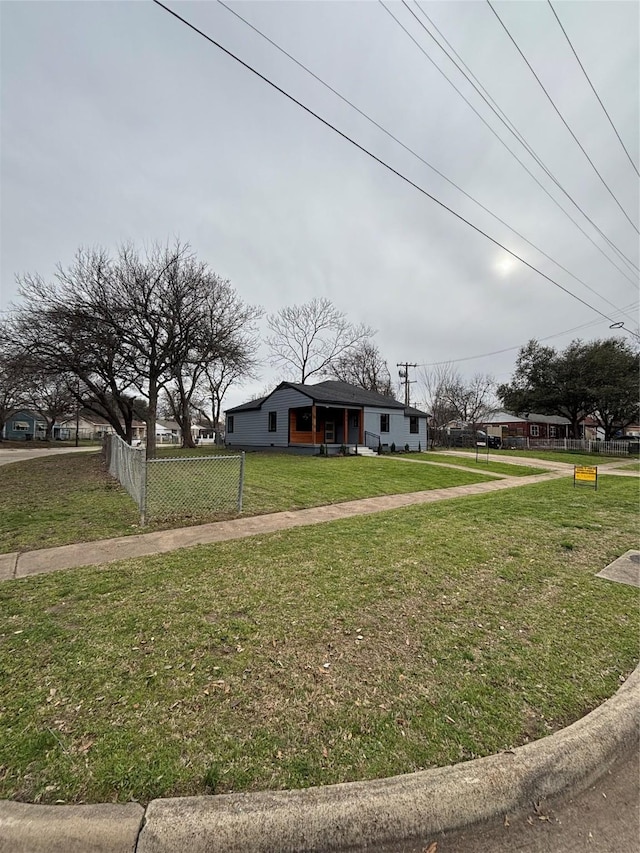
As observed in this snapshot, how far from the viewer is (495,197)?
8.08 m

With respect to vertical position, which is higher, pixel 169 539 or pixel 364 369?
pixel 364 369

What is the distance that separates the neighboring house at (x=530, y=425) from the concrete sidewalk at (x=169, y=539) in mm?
36702

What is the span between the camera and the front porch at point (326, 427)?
19891mm

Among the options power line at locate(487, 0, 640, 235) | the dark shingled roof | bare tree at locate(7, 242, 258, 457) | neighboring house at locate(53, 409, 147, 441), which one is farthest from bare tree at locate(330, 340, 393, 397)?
neighboring house at locate(53, 409, 147, 441)

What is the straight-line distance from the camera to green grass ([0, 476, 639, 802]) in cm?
165

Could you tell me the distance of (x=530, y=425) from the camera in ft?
132

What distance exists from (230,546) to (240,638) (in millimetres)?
2145

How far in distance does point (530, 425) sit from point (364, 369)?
1944 cm

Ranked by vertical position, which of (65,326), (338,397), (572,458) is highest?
(65,326)

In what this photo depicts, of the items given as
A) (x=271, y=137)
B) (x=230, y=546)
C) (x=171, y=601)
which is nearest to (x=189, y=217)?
(x=271, y=137)

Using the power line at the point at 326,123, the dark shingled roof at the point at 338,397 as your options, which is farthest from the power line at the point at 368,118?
the dark shingled roof at the point at 338,397

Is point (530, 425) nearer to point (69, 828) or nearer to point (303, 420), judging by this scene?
point (303, 420)

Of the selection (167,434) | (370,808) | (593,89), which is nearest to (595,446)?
(593,89)

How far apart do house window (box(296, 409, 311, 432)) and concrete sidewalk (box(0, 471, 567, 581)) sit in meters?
13.4
